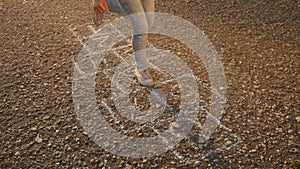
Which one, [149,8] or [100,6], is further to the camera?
[149,8]

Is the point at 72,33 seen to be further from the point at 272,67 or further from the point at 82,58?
the point at 272,67

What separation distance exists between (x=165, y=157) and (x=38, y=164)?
125 centimetres

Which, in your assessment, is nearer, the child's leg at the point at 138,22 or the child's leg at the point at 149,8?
the child's leg at the point at 138,22

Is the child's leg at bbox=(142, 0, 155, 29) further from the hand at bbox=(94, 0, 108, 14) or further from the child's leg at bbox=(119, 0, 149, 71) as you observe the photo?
the hand at bbox=(94, 0, 108, 14)

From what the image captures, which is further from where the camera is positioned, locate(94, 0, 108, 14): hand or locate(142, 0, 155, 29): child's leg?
locate(142, 0, 155, 29): child's leg

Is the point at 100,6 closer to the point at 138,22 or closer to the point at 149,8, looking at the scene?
the point at 138,22

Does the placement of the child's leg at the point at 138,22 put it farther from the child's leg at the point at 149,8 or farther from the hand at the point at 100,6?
the hand at the point at 100,6

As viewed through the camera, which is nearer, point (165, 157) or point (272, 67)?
point (165, 157)

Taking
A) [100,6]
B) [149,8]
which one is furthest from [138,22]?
[100,6]

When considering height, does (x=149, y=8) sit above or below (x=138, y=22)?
above

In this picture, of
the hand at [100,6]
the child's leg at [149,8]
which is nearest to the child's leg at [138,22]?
the child's leg at [149,8]

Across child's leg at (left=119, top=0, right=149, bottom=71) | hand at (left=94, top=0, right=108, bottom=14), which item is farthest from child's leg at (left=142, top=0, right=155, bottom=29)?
hand at (left=94, top=0, right=108, bottom=14)

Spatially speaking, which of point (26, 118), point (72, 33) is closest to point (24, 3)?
point (72, 33)

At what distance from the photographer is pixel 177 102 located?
4258 millimetres
